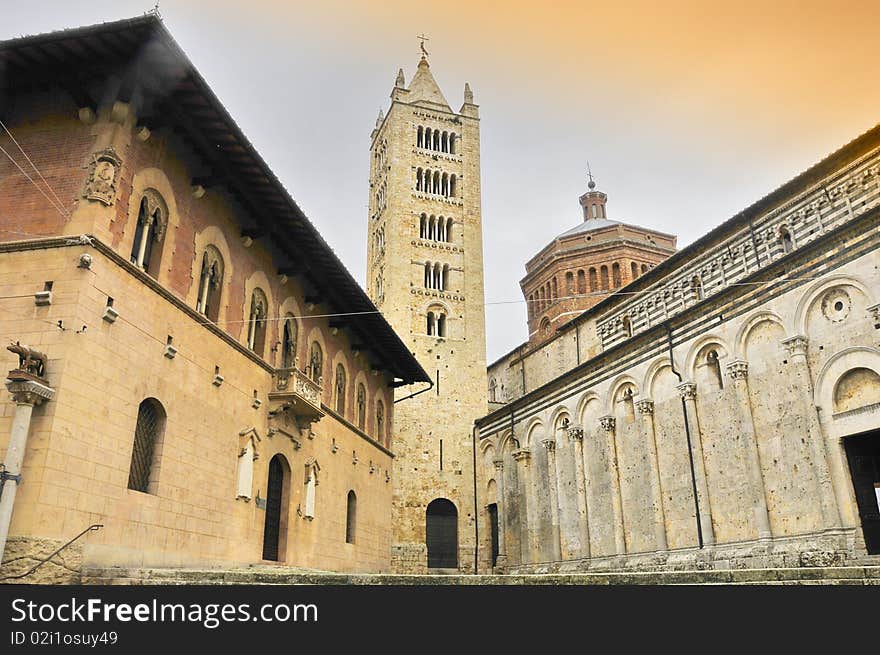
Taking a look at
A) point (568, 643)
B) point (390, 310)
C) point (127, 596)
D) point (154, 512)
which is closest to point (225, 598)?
point (127, 596)

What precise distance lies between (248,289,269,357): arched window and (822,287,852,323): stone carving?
556 inches

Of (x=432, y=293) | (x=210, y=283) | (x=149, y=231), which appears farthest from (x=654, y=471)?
(x=432, y=293)

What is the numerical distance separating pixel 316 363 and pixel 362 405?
198 inches

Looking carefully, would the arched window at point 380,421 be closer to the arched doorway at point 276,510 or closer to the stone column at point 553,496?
the stone column at point 553,496

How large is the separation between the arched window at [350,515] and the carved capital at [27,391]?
43.4 feet

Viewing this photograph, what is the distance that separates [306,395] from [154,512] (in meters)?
5.71

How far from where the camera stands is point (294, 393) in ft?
53.7

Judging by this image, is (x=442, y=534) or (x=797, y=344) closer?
(x=797, y=344)

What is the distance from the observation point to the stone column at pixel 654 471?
21391 mm

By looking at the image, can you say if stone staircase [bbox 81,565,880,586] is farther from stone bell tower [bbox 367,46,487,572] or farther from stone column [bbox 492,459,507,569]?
stone bell tower [bbox 367,46,487,572]

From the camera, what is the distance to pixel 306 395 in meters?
17.0

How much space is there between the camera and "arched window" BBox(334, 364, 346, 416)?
72.3ft

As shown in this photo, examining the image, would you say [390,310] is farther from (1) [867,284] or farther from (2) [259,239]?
(1) [867,284]

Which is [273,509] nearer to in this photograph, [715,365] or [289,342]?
[289,342]
